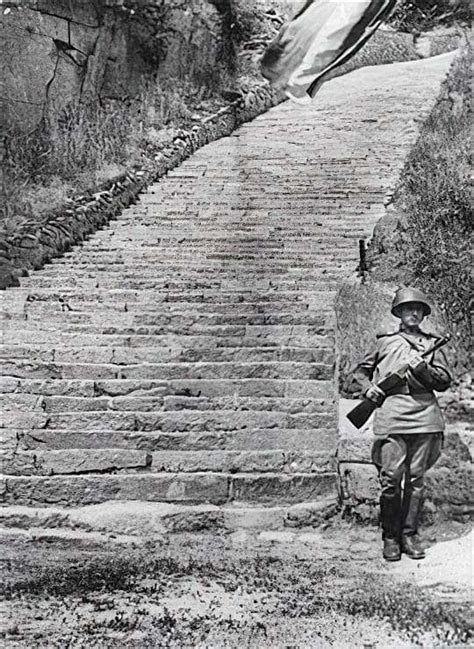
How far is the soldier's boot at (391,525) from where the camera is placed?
10.5 feet

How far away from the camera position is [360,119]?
13.1 ft

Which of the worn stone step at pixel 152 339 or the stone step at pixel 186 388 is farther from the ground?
the worn stone step at pixel 152 339

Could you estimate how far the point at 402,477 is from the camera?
322 cm

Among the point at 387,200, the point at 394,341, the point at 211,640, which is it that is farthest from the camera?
the point at 387,200

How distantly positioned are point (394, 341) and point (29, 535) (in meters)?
1.52

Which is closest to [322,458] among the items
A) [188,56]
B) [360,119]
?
[360,119]

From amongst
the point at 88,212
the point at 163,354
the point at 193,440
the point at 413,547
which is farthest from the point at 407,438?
the point at 88,212

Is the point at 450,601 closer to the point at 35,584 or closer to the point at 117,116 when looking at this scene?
the point at 35,584

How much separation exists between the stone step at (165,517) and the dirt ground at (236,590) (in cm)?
3

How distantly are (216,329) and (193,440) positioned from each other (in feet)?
1.64

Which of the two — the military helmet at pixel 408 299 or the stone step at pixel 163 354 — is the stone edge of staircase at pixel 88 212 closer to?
the stone step at pixel 163 354

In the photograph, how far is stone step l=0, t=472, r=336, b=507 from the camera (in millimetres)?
3311

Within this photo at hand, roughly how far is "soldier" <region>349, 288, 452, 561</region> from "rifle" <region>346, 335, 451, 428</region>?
0.01m

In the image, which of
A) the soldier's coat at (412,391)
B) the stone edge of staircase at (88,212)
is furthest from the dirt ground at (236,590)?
the stone edge of staircase at (88,212)
